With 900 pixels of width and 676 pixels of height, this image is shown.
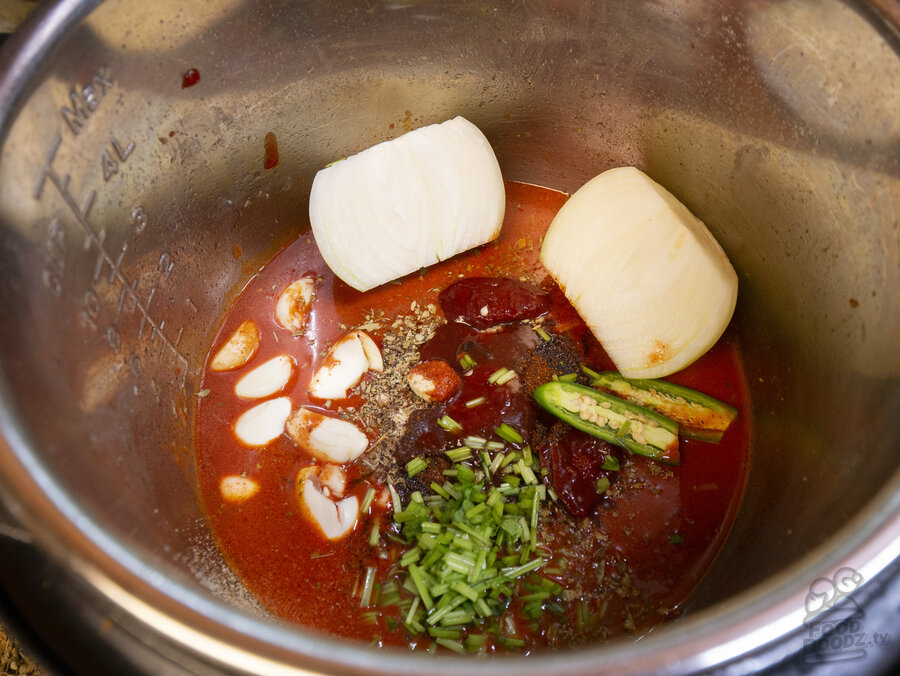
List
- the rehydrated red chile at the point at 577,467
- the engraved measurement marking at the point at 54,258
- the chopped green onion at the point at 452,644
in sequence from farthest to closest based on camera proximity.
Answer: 1. the rehydrated red chile at the point at 577,467
2. the chopped green onion at the point at 452,644
3. the engraved measurement marking at the point at 54,258

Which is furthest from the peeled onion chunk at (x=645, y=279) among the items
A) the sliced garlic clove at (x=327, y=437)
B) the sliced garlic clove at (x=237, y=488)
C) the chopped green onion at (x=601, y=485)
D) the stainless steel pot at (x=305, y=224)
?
the sliced garlic clove at (x=237, y=488)

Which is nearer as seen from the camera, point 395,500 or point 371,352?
point 395,500

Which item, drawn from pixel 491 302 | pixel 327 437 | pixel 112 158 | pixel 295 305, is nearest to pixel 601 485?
pixel 491 302

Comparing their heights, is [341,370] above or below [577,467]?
above

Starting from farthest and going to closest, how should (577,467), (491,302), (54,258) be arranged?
(491,302) → (577,467) → (54,258)

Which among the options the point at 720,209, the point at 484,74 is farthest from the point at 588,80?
the point at 720,209

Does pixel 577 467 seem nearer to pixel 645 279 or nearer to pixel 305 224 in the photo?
pixel 645 279

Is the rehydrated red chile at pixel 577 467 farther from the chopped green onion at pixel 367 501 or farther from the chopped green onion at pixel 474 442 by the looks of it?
the chopped green onion at pixel 367 501
